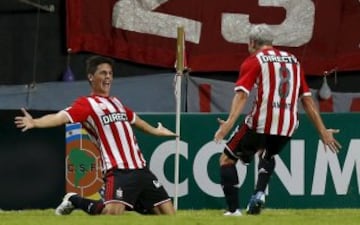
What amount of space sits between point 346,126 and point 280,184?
104 cm

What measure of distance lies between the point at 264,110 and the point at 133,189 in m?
1.35

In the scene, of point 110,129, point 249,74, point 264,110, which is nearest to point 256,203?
point 264,110

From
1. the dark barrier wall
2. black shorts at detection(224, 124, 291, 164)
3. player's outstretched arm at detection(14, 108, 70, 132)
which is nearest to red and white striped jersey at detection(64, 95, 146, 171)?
player's outstretched arm at detection(14, 108, 70, 132)

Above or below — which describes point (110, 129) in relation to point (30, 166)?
above

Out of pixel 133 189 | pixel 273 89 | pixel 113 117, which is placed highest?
pixel 273 89

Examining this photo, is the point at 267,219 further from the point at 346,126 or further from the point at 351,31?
the point at 351,31

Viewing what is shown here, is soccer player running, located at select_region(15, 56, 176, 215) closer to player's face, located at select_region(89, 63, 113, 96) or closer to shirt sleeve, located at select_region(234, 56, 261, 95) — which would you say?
player's face, located at select_region(89, 63, 113, 96)

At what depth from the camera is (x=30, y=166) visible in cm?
1287

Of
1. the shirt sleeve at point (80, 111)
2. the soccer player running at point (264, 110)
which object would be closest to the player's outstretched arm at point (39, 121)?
the shirt sleeve at point (80, 111)

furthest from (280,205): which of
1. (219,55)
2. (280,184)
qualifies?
(219,55)

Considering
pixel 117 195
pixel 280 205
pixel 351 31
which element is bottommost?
pixel 280 205

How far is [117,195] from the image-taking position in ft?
30.4

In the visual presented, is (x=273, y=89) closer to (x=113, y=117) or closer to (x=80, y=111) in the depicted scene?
(x=113, y=117)

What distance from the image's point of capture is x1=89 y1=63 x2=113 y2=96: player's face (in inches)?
366
